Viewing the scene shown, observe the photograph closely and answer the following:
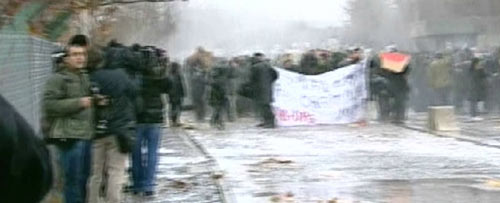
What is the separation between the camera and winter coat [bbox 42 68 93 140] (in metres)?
8.46

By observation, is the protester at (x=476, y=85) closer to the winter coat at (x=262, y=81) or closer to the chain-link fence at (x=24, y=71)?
the winter coat at (x=262, y=81)

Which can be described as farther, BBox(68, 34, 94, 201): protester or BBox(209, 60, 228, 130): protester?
BBox(209, 60, 228, 130): protester

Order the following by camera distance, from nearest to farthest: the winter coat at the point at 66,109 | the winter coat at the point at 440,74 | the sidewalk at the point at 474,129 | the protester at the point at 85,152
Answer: the winter coat at the point at 66,109, the protester at the point at 85,152, the sidewalk at the point at 474,129, the winter coat at the point at 440,74

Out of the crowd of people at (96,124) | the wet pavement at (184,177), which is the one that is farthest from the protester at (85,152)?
the wet pavement at (184,177)

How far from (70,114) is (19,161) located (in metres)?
5.76

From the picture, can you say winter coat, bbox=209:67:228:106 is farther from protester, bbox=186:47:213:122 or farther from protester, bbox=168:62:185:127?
protester, bbox=186:47:213:122

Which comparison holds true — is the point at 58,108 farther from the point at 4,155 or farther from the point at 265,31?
the point at 265,31

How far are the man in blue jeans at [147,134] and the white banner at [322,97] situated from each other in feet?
44.5

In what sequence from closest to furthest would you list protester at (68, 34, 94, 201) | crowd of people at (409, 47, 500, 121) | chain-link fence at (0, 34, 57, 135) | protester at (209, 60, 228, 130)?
chain-link fence at (0, 34, 57, 135) → protester at (68, 34, 94, 201) → protester at (209, 60, 228, 130) → crowd of people at (409, 47, 500, 121)

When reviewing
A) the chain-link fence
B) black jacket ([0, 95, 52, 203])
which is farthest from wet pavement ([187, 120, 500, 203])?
black jacket ([0, 95, 52, 203])

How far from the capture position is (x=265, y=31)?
65688mm

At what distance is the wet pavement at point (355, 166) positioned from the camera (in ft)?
39.0

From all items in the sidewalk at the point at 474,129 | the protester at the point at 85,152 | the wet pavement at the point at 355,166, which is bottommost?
the wet pavement at the point at 355,166

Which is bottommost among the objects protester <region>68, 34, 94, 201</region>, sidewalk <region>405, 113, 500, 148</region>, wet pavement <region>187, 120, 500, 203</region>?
wet pavement <region>187, 120, 500, 203</region>
